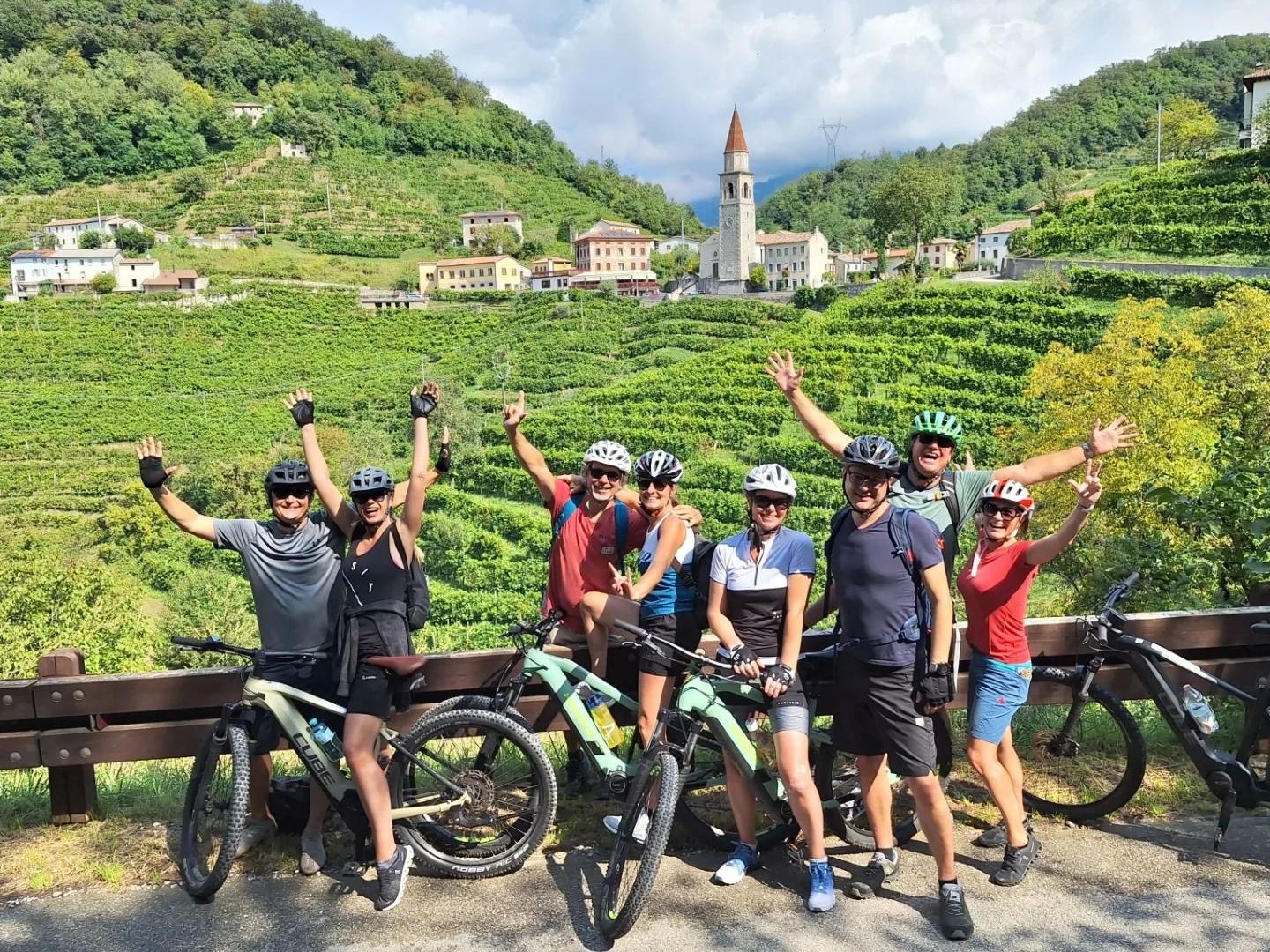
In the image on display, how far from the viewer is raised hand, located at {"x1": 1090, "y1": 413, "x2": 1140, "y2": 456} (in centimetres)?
427

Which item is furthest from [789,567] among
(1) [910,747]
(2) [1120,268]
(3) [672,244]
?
(3) [672,244]

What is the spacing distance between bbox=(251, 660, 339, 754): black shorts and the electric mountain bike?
0.9 inches

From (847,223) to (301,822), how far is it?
125 meters

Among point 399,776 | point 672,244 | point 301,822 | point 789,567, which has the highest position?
point 672,244

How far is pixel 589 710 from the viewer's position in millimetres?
4266

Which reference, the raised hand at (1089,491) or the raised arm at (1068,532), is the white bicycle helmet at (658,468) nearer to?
the raised arm at (1068,532)

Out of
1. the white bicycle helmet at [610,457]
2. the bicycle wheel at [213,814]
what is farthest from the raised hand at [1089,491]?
the bicycle wheel at [213,814]

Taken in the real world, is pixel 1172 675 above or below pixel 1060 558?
above

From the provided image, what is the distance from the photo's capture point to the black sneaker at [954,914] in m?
3.45

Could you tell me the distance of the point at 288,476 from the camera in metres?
4.13

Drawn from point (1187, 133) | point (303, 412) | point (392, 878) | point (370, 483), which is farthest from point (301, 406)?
point (1187, 133)

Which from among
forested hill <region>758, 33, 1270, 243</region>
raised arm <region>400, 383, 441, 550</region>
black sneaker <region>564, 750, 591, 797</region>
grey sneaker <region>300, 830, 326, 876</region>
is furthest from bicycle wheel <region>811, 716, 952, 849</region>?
forested hill <region>758, 33, 1270, 243</region>

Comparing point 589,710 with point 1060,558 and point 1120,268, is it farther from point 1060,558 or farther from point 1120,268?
point 1120,268

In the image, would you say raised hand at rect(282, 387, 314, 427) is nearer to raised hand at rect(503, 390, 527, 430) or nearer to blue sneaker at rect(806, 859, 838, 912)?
raised hand at rect(503, 390, 527, 430)
